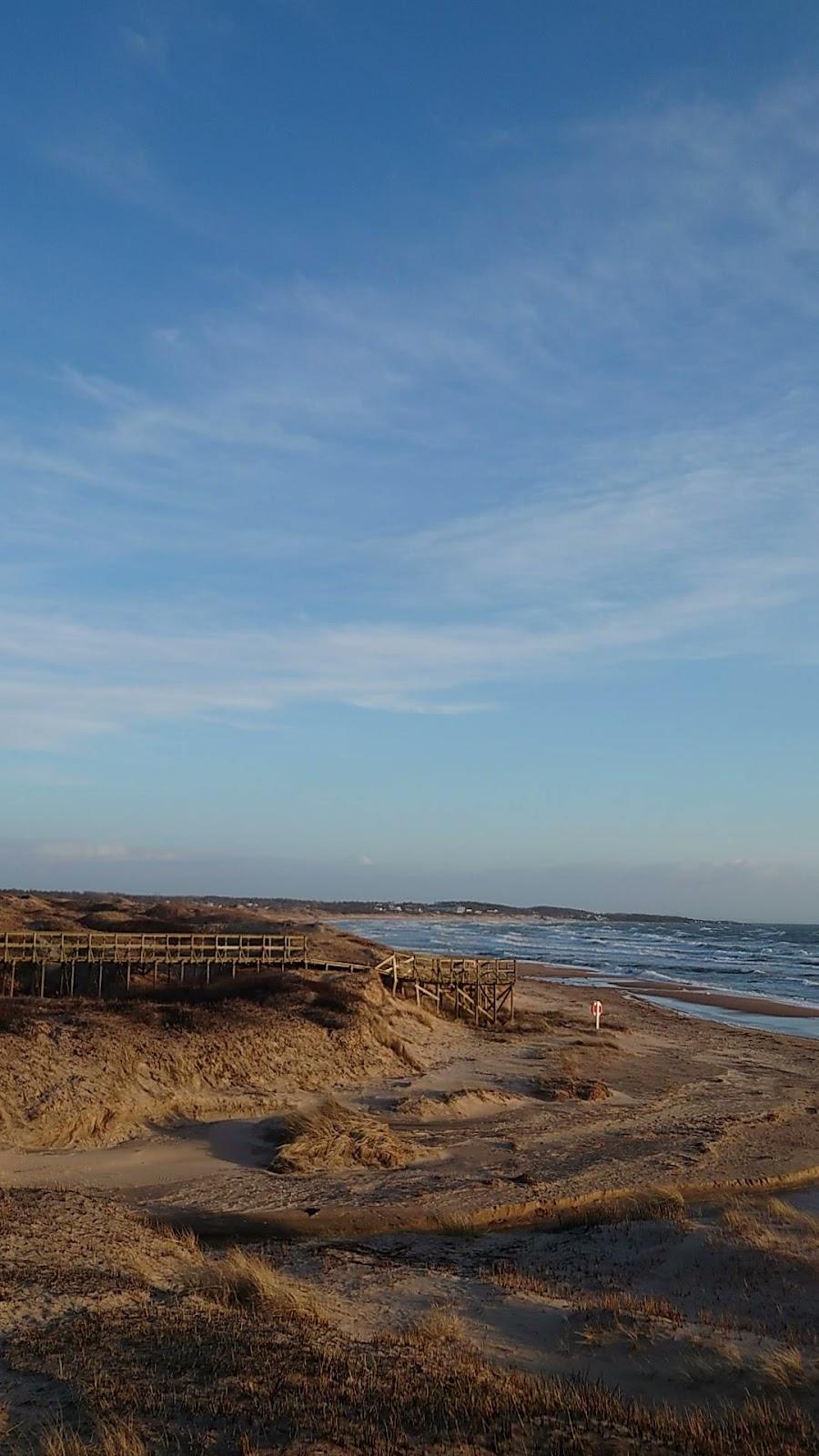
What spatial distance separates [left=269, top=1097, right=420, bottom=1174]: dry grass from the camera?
66.3ft

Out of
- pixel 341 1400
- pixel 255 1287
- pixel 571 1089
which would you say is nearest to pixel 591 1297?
pixel 255 1287

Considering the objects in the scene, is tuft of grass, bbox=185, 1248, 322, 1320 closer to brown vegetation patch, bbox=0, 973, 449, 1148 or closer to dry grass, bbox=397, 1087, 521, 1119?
brown vegetation patch, bbox=0, 973, 449, 1148

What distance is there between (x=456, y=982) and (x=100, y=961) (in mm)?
14298

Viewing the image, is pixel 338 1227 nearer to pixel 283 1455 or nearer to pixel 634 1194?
pixel 634 1194

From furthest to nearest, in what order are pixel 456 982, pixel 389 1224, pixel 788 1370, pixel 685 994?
pixel 685 994 → pixel 456 982 → pixel 389 1224 → pixel 788 1370

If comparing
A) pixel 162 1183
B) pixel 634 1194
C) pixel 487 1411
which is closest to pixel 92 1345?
pixel 487 1411

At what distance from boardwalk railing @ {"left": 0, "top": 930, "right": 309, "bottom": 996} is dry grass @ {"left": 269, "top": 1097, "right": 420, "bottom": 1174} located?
12691 mm

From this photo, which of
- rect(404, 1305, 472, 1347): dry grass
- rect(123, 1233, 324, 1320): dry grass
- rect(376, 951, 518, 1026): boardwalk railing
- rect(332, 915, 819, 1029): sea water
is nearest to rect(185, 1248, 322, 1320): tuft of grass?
rect(123, 1233, 324, 1320): dry grass

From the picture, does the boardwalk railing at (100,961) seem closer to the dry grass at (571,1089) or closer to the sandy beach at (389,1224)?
the sandy beach at (389,1224)

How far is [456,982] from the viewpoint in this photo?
134 ft

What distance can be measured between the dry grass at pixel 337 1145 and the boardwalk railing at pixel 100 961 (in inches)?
500

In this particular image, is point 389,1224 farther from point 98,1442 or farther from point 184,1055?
point 98,1442

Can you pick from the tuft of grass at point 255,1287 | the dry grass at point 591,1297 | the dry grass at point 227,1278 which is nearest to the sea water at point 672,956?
the dry grass at point 591,1297

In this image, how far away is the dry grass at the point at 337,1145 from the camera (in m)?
20.2
